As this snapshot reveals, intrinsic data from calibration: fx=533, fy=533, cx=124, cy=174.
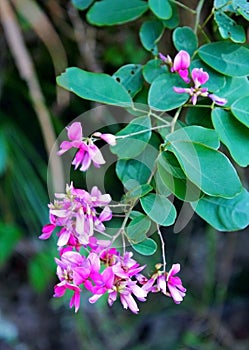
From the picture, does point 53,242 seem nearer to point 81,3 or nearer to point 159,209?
point 81,3

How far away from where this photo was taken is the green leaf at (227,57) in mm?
536

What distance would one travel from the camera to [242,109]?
51 cm

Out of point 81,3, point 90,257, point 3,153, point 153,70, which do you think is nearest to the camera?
point 90,257

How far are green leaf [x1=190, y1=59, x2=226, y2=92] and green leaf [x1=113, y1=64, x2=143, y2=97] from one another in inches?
2.8

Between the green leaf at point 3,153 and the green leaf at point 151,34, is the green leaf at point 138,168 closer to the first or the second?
the green leaf at point 151,34

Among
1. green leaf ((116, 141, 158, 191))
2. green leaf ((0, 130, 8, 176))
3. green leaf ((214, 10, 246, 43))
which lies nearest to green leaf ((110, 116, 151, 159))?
green leaf ((116, 141, 158, 191))

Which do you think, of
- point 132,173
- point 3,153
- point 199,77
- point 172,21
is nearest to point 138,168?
point 132,173

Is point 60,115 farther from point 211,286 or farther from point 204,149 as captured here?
point 204,149

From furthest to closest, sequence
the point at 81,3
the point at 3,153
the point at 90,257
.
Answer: the point at 3,153 → the point at 81,3 → the point at 90,257

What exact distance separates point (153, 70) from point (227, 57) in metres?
0.09

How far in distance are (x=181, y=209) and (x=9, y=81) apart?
3.38 ft

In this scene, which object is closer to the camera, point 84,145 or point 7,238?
point 84,145

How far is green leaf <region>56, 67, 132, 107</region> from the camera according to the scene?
1.77 feet

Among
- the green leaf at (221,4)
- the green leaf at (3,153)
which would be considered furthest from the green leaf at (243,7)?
the green leaf at (3,153)
